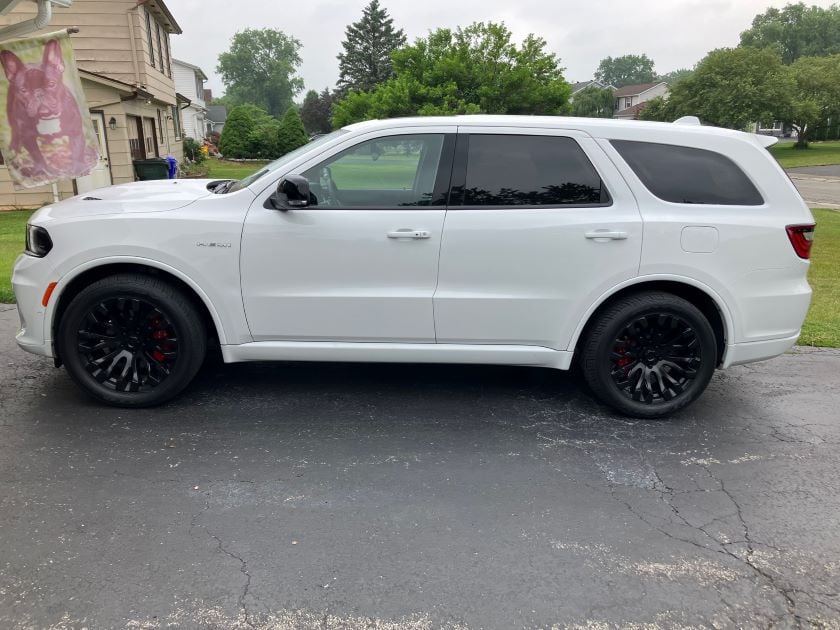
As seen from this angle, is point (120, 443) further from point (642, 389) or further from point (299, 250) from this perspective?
point (642, 389)

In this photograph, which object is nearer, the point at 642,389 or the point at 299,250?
the point at 299,250

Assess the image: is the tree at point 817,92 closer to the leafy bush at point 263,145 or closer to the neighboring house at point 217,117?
the leafy bush at point 263,145

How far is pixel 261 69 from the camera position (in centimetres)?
10631

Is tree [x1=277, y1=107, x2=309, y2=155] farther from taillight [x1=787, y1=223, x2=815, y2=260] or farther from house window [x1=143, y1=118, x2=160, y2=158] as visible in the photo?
taillight [x1=787, y1=223, x2=815, y2=260]

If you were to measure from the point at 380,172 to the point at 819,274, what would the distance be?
793cm

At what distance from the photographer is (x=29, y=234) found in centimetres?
425

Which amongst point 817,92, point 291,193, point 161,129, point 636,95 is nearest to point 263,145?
point 161,129

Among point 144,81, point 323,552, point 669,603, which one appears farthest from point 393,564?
point 144,81

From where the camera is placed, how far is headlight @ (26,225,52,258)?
13.5 ft

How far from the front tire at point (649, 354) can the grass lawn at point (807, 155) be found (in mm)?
39347

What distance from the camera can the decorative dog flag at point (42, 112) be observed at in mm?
5340

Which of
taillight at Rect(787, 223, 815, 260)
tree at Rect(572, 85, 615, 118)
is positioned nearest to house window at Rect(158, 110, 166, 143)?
taillight at Rect(787, 223, 815, 260)

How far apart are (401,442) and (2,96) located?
4.32 m

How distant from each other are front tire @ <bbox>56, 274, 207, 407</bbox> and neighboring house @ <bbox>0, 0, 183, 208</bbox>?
12.5m
